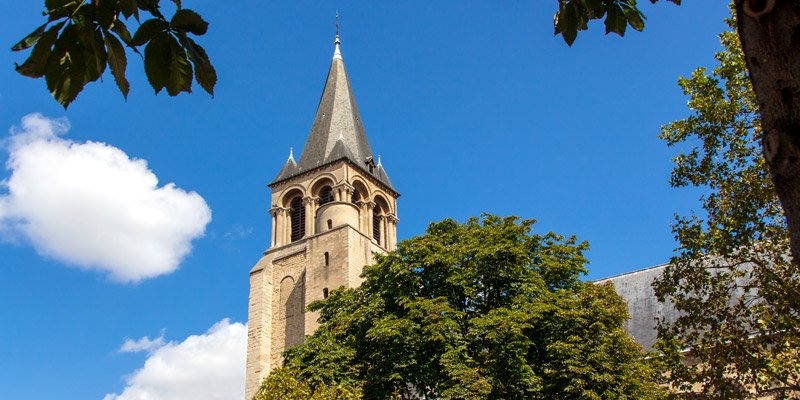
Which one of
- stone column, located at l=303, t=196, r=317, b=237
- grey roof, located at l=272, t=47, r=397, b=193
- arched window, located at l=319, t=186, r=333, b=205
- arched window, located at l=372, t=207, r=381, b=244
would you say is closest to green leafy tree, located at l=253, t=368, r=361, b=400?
stone column, located at l=303, t=196, r=317, b=237

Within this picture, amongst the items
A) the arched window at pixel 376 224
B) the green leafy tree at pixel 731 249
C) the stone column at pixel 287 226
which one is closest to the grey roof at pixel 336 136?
the arched window at pixel 376 224

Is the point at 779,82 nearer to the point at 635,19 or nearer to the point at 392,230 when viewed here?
the point at 635,19

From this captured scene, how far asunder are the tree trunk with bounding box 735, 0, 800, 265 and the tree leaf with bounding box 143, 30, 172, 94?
1.81 metres

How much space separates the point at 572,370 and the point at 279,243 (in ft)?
72.5

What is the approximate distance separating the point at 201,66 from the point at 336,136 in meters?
36.2

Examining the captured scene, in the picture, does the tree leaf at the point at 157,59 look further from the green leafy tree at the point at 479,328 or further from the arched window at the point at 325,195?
the arched window at the point at 325,195

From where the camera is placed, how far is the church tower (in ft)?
104

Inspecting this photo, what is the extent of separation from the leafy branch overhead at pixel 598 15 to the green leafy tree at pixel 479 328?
13042 mm

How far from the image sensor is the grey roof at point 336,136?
37406mm

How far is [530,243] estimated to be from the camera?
19.9 m

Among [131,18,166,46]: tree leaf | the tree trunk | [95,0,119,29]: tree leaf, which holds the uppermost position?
[95,0,119,29]: tree leaf

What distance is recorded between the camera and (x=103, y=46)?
8.22ft

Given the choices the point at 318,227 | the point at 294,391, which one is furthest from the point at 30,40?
the point at 318,227

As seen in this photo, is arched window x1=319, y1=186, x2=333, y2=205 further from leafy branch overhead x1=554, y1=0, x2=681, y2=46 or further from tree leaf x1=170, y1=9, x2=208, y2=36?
tree leaf x1=170, y1=9, x2=208, y2=36
